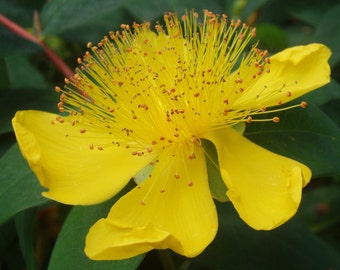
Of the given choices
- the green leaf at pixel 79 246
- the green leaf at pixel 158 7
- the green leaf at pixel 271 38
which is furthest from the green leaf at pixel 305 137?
the green leaf at pixel 158 7

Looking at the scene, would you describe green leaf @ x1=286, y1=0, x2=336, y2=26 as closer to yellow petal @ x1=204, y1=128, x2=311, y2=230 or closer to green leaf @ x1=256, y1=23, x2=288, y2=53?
green leaf @ x1=256, y1=23, x2=288, y2=53

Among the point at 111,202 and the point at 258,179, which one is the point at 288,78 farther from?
the point at 111,202

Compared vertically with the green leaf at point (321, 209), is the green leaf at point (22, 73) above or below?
above

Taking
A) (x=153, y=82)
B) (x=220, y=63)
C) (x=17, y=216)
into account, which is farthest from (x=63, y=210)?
(x=220, y=63)

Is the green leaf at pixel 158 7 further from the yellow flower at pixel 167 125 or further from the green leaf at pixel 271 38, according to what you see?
the yellow flower at pixel 167 125

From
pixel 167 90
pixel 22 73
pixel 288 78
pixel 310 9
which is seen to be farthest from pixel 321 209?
pixel 22 73

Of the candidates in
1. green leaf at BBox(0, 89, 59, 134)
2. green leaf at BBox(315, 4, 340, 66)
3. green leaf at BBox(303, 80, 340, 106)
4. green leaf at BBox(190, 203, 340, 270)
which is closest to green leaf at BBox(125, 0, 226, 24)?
green leaf at BBox(315, 4, 340, 66)
